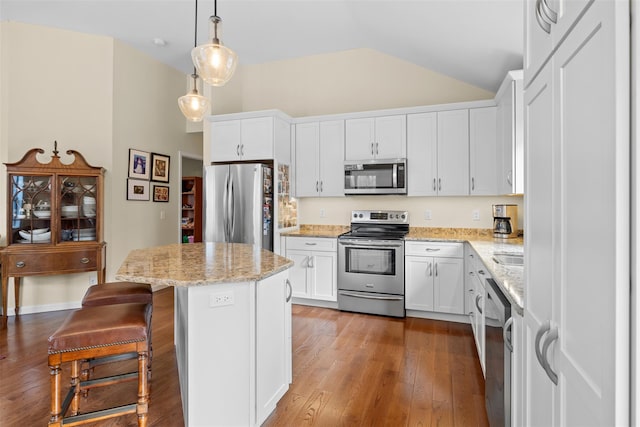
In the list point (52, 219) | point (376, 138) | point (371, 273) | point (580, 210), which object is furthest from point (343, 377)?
point (52, 219)

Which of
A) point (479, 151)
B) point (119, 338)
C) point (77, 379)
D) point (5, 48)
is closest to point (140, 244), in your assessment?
point (5, 48)

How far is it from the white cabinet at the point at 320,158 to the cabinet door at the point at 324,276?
82 cm

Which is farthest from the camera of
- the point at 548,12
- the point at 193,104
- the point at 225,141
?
the point at 225,141

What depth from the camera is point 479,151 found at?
3.76 meters

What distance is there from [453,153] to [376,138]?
90 cm

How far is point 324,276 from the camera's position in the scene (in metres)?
4.11

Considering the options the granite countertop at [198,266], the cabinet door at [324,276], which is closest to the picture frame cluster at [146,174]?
the granite countertop at [198,266]

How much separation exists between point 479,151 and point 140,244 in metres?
4.44

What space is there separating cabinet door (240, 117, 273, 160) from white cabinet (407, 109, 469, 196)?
166 centimetres

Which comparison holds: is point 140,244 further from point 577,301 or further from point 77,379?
point 577,301

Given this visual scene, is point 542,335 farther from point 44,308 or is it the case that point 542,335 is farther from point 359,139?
point 44,308

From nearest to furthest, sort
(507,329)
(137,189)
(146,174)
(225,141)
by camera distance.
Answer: (507,329)
(225,141)
(137,189)
(146,174)

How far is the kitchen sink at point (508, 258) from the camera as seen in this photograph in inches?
86.9

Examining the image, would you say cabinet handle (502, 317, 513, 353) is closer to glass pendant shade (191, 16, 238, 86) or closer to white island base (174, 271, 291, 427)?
white island base (174, 271, 291, 427)
